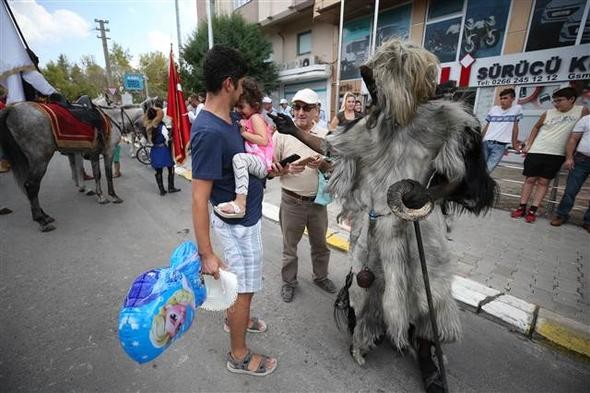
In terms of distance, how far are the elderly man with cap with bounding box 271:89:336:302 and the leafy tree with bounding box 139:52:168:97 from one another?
3467cm

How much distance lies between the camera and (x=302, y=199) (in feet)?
8.79

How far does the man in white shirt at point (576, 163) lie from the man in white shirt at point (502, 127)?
805mm

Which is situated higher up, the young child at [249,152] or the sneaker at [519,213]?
the young child at [249,152]

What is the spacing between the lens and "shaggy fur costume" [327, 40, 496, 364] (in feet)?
4.63

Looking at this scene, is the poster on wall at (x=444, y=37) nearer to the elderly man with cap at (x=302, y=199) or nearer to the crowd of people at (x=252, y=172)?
the crowd of people at (x=252, y=172)

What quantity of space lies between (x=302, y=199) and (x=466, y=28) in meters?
11.9

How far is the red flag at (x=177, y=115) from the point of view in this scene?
6.37m

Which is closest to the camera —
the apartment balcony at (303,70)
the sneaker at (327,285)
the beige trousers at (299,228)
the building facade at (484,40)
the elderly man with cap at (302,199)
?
the elderly man with cap at (302,199)

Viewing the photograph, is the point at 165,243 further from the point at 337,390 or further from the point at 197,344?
the point at 337,390

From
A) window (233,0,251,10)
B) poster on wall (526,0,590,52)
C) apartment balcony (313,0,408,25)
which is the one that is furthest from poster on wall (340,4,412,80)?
window (233,0,251,10)

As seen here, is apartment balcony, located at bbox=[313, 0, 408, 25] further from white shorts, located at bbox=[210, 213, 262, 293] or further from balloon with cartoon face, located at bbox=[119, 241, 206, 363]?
balloon with cartoon face, located at bbox=[119, 241, 206, 363]

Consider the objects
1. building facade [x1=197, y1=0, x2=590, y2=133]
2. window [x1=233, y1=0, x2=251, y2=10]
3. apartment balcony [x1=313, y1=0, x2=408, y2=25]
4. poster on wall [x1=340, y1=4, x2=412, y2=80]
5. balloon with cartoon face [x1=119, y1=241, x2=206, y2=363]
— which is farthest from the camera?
window [x1=233, y1=0, x2=251, y2=10]

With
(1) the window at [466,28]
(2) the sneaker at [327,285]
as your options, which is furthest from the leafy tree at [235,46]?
(2) the sneaker at [327,285]

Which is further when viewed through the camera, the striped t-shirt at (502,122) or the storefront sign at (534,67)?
the storefront sign at (534,67)
